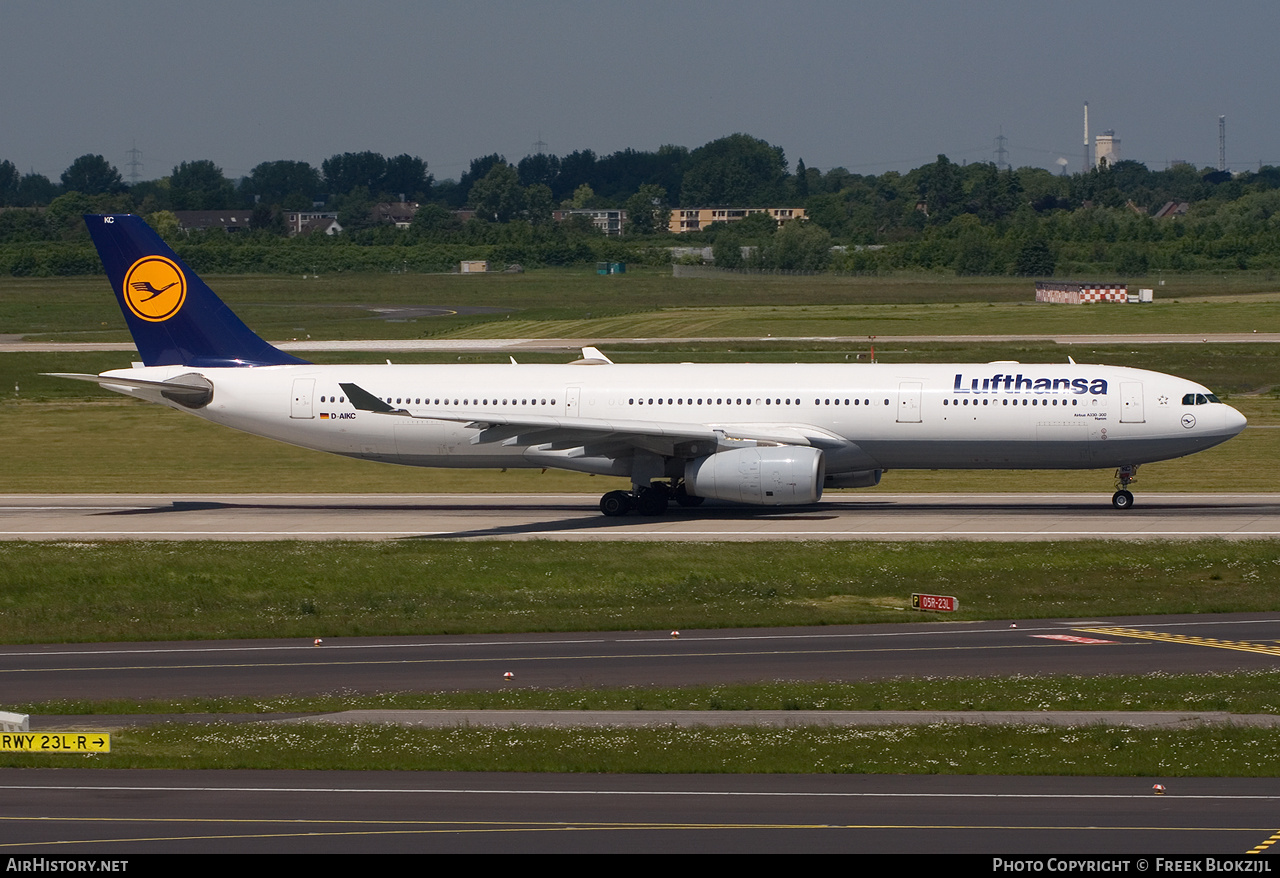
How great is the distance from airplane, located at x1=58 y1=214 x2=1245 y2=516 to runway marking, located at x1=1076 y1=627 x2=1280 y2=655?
42.6 ft

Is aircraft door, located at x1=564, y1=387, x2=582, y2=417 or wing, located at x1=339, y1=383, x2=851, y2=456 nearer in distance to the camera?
wing, located at x1=339, y1=383, x2=851, y2=456

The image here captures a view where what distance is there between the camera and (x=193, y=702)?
25.1m

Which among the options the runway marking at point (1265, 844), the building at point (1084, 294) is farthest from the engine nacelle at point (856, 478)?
the building at point (1084, 294)

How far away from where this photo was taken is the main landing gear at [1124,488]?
149 ft

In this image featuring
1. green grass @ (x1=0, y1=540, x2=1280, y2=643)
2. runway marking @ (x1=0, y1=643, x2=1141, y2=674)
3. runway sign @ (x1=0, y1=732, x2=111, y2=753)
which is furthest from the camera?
green grass @ (x1=0, y1=540, x2=1280, y2=643)

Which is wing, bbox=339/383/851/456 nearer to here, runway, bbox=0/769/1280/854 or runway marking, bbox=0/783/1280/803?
runway marking, bbox=0/783/1280/803

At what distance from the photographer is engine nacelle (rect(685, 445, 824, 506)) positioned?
41938mm

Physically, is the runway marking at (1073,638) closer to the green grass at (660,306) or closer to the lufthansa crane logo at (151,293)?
the lufthansa crane logo at (151,293)

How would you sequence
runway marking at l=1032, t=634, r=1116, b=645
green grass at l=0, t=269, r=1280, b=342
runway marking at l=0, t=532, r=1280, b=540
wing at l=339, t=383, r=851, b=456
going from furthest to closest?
green grass at l=0, t=269, r=1280, b=342
wing at l=339, t=383, r=851, b=456
runway marking at l=0, t=532, r=1280, b=540
runway marking at l=1032, t=634, r=1116, b=645

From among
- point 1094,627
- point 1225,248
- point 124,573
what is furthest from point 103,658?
point 1225,248


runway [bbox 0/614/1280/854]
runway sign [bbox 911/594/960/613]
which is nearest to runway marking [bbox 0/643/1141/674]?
runway [bbox 0/614/1280/854]

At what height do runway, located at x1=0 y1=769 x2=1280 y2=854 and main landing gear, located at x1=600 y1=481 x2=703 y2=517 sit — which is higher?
runway, located at x1=0 y1=769 x2=1280 y2=854

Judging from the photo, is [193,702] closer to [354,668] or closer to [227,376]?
[354,668]
